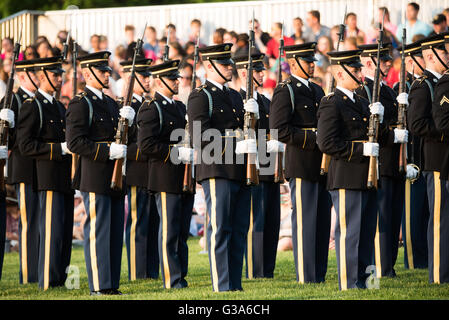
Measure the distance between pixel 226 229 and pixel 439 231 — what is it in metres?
2.19

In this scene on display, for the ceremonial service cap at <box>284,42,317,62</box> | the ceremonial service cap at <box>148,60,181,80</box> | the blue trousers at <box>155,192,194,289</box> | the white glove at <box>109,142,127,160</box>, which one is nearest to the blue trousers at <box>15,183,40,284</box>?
the blue trousers at <box>155,192,194,289</box>

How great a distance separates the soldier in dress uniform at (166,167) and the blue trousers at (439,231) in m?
2.57


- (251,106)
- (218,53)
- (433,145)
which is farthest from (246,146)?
(433,145)

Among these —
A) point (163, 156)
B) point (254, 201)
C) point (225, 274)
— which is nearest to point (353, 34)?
point (254, 201)

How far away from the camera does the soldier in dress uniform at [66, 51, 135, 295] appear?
32.8 ft

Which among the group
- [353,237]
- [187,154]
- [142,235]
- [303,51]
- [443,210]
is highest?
[303,51]

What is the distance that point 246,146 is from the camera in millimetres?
9781

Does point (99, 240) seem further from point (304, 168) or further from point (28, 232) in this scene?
point (304, 168)

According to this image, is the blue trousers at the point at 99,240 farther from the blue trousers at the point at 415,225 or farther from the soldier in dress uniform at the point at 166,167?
the blue trousers at the point at 415,225

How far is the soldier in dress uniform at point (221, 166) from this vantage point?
9844 mm

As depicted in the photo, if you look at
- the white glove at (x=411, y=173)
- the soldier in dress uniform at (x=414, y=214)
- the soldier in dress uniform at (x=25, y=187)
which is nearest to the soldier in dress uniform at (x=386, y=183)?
the white glove at (x=411, y=173)

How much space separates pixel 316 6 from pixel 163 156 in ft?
27.6

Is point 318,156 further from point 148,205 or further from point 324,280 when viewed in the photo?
point 148,205

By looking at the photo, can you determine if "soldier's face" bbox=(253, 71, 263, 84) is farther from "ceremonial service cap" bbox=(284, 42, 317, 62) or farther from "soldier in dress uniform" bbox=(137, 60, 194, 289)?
"soldier in dress uniform" bbox=(137, 60, 194, 289)
